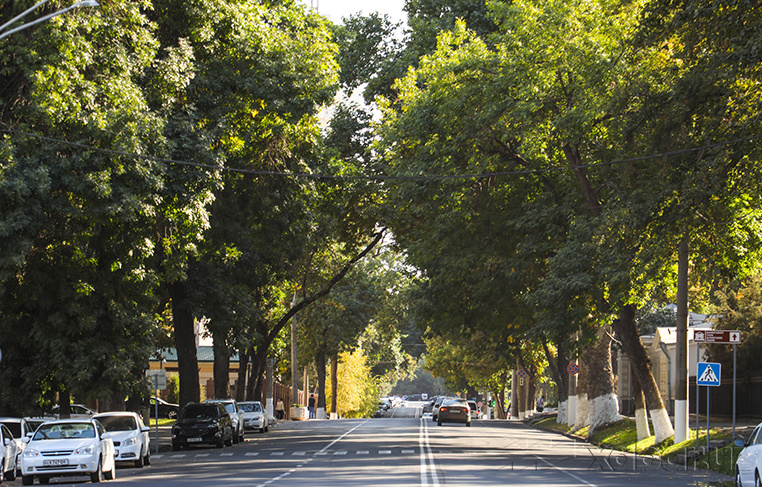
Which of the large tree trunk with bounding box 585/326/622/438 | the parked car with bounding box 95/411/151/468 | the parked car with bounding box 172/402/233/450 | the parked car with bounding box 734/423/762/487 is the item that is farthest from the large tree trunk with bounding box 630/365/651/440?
the parked car with bounding box 95/411/151/468

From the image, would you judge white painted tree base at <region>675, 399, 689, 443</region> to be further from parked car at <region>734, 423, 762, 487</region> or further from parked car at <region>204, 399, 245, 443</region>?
parked car at <region>204, 399, 245, 443</region>

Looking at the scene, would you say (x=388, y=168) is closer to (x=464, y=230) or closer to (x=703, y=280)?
(x=464, y=230)

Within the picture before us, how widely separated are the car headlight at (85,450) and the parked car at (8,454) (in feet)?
6.12

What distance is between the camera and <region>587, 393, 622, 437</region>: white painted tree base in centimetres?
3512

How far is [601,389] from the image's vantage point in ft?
117

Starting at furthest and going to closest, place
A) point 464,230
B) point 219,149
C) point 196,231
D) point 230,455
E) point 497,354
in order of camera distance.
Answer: point 497,354 → point 464,230 → point 230,455 → point 219,149 → point 196,231

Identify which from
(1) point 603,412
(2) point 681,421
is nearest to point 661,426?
(2) point 681,421

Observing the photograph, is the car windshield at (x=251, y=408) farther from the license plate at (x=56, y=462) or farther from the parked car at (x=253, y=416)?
the license plate at (x=56, y=462)

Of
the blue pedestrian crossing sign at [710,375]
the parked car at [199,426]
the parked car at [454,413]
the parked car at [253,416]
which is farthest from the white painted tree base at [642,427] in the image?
the parked car at [253,416]

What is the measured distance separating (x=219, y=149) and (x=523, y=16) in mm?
9110

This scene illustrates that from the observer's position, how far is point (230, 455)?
27.7 metres

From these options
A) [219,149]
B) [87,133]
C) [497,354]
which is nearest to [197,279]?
[219,149]

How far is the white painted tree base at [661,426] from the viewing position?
26969mm

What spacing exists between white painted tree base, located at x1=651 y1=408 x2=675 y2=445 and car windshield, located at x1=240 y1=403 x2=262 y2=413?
22.4 meters
